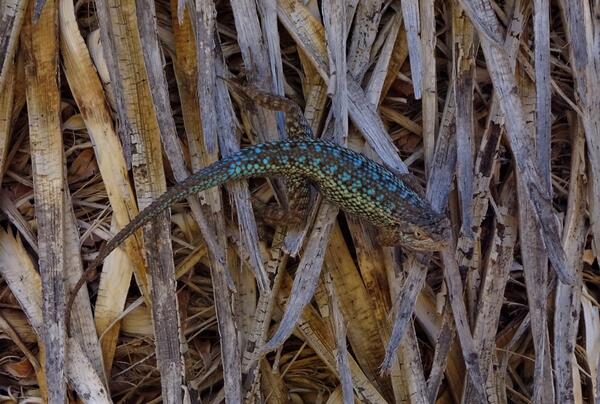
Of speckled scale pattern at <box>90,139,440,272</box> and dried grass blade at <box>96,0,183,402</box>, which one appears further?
dried grass blade at <box>96,0,183,402</box>

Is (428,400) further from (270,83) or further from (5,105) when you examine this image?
(5,105)

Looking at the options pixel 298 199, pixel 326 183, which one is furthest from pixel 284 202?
pixel 326 183

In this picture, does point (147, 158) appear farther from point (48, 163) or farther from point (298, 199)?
point (298, 199)

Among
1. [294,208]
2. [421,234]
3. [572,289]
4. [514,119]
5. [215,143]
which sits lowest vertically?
[572,289]

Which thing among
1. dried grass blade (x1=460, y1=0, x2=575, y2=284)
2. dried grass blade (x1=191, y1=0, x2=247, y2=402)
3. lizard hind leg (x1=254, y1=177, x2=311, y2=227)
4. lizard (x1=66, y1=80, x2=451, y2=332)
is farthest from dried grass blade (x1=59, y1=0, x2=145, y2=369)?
dried grass blade (x1=460, y1=0, x2=575, y2=284)

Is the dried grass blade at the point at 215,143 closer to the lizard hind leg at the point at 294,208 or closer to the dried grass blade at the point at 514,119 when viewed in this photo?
the lizard hind leg at the point at 294,208

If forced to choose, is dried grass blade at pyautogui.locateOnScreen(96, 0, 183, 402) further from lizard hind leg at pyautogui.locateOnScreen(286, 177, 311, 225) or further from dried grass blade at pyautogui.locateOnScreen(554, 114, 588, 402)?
dried grass blade at pyautogui.locateOnScreen(554, 114, 588, 402)

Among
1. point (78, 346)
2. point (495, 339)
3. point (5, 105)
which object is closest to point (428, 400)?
point (495, 339)
